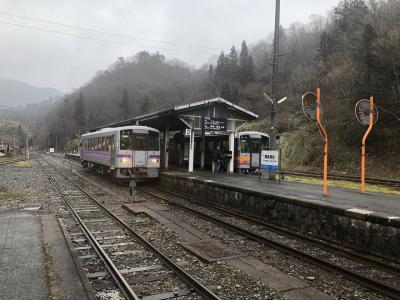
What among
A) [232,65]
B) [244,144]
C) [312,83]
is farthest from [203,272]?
[232,65]

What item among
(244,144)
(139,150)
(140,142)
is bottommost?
(139,150)

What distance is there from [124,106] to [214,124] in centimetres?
9208

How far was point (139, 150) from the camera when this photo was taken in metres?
19.5

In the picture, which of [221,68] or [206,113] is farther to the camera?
[221,68]

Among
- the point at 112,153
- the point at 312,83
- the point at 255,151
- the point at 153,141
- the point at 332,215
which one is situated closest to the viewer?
the point at 332,215

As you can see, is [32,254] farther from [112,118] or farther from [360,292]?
[112,118]

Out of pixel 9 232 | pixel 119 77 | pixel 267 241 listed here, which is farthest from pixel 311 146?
pixel 119 77

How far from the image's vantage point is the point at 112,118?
111875 mm

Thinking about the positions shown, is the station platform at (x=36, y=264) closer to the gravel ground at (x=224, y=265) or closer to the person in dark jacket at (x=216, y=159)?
the gravel ground at (x=224, y=265)

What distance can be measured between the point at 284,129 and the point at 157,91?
215ft

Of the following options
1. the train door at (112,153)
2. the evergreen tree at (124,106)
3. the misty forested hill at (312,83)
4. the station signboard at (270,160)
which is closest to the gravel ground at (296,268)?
the station signboard at (270,160)

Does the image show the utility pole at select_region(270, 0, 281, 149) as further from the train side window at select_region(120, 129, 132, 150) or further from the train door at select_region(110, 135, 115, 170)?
the train door at select_region(110, 135, 115, 170)

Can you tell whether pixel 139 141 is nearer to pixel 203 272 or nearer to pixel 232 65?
pixel 203 272

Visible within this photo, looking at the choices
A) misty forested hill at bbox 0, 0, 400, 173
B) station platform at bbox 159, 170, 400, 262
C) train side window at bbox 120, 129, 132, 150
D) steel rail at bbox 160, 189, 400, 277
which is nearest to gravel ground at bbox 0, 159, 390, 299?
steel rail at bbox 160, 189, 400, 277
